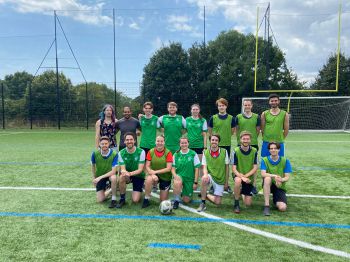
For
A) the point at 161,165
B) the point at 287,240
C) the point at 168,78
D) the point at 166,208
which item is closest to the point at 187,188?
the point at 161,165

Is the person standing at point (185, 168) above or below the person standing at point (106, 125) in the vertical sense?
below

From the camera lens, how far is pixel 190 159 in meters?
5.20

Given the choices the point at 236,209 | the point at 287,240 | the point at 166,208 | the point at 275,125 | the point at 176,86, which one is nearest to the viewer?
the point at 287,240

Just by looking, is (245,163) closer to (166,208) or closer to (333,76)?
(166,208)

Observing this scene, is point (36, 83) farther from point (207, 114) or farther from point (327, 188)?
point (327, 188)

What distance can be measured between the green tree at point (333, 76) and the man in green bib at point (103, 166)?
24.7m

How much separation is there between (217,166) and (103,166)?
1922 millimetres

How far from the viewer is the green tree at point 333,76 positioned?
88.0ft

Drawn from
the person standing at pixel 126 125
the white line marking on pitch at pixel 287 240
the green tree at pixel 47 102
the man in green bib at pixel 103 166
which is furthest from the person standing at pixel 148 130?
the green tree at pixel 47 102

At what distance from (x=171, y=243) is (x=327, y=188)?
384 cm

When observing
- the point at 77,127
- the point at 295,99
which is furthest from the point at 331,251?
the point at 77,127

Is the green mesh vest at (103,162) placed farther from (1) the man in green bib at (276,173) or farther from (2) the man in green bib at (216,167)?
(1) the man in green bib at (276,173)

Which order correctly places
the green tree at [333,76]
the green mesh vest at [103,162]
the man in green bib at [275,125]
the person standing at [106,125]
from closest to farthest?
the green mesh vest at [103,162]
the man in green bib at [275,125]
the person standing at [106,125]
the green tree at [333,76]

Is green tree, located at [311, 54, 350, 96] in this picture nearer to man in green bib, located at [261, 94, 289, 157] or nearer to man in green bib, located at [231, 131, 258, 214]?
man in green bib, located at [261, 94, 289, 157]
